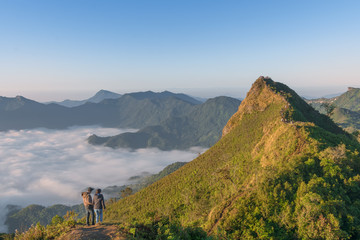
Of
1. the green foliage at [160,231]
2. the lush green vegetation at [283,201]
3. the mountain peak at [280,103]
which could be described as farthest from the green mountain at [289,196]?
the mountain peak at [280,103]

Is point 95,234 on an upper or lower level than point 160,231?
upper

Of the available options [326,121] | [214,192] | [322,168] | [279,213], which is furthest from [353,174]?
[326,121]

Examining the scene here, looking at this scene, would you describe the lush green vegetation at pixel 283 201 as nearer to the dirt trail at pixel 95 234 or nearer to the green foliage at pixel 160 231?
the green foliage at pixel 160 231

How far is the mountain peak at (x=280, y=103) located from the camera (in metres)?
69.2

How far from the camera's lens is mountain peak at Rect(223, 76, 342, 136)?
69219 millimetres

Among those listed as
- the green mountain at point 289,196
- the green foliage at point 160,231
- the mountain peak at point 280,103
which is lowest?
the green mountain at point 289,196

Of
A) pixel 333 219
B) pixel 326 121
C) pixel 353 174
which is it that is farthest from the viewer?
pixel 326 121

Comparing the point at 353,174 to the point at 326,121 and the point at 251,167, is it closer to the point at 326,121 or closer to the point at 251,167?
the point at 251,167

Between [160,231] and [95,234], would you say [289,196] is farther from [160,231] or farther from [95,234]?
[95,234]

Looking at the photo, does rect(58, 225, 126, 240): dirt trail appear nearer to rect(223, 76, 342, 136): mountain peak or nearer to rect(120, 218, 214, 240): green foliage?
rect(120, 218, 214, 240): green foliage

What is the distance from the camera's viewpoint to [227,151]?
78250 millimetres

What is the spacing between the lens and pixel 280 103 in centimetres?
7850

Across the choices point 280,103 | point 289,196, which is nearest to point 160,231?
point 289,196

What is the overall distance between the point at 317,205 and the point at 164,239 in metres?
22.2
